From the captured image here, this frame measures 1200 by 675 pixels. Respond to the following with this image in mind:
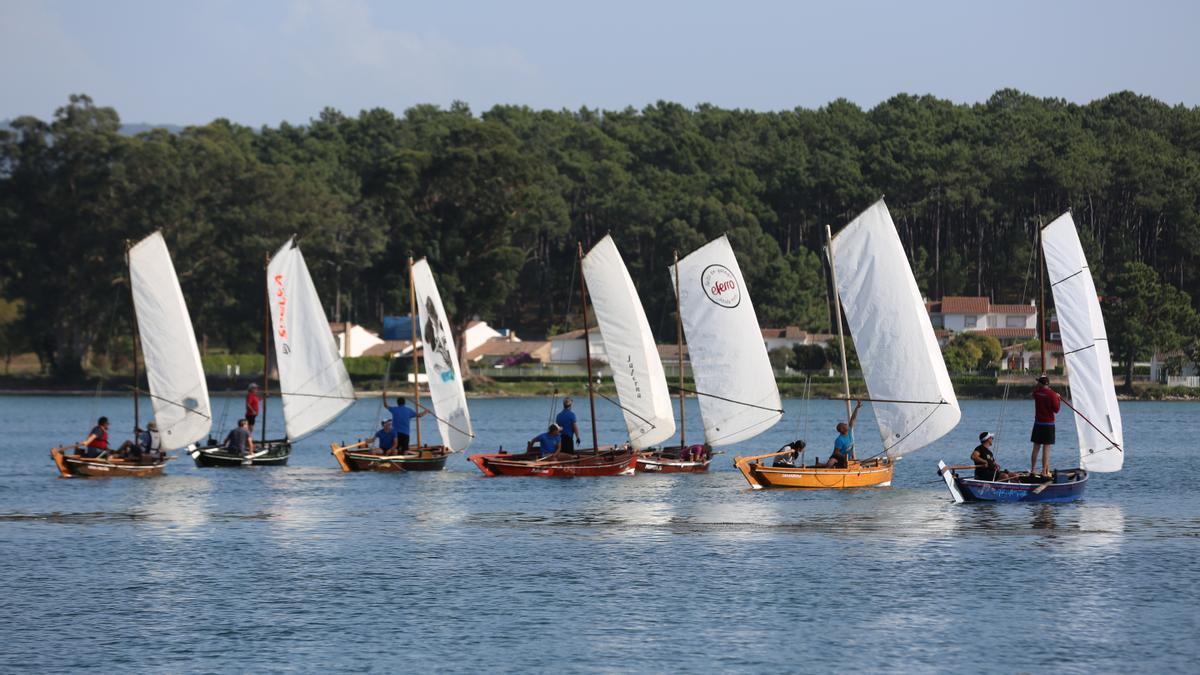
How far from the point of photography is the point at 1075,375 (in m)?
43.3

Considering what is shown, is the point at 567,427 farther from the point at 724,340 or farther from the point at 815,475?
the point at 815,475

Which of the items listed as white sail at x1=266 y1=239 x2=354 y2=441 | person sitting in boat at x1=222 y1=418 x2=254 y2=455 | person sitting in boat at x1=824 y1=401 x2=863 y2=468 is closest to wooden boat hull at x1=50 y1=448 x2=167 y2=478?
person sitting in boat at x1=222 y1=418 x2=254 y2=455

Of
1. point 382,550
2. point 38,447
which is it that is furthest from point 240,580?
point 38,447

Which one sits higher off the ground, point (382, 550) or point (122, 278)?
point (122, 278)

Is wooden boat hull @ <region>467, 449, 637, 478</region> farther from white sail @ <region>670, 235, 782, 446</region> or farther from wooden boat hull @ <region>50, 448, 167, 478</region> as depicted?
wooden boat hull @ <region>50, 448, 167, 478</region>

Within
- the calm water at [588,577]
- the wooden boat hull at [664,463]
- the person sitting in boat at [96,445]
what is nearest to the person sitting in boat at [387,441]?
the calm water at [588,577]

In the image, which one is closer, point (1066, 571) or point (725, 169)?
point (1066, 571)

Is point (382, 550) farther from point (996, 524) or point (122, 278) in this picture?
point (122, 278)

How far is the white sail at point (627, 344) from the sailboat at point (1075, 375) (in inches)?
532

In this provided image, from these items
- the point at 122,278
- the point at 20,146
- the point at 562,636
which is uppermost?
the point at 20,146

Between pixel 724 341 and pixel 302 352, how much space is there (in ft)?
50.5

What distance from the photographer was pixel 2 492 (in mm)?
53312

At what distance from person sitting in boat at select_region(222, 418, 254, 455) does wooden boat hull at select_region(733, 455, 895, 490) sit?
2014cm

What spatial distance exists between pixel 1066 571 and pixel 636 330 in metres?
23.4
